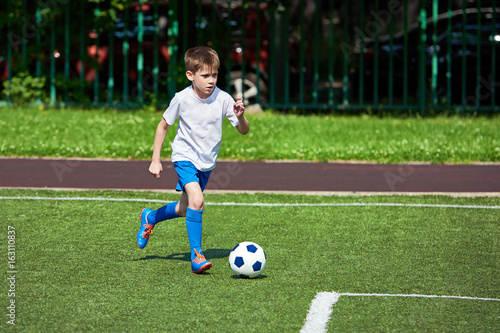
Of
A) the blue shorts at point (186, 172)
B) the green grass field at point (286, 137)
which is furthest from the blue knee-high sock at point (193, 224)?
the green grass field at point (286, 137)

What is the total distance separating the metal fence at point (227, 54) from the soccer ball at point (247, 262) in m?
10.1

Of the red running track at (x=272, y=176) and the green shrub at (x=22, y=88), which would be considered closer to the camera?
the red running track at (x=272, y=176)

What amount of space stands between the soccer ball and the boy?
0.42 meters

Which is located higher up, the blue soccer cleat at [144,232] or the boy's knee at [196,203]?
the boy's knee at [196,203]

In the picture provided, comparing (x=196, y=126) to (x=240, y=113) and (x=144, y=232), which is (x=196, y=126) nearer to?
(x=240, y=113)

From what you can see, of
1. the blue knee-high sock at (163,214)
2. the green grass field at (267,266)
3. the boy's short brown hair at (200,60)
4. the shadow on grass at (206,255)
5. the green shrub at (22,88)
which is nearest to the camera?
the green grass field at (267,266)

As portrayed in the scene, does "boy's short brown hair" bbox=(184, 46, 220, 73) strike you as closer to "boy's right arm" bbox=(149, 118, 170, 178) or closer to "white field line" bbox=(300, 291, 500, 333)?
"boy's right arm" bbox=(149, 118, 170, 178)

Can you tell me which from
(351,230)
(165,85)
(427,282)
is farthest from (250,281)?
(165,85)

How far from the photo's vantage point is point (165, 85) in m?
15.9

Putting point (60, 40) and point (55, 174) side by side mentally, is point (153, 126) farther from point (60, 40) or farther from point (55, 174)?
point (60, 40)

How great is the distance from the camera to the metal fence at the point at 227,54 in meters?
15.5

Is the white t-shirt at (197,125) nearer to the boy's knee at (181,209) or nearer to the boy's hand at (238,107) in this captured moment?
→ the boy's hand at (238,107)

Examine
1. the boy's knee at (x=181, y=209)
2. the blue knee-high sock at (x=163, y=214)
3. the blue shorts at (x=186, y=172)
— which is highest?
the blue shorts at (x=186, y=172)

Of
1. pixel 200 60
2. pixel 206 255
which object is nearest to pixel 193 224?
pixel 206 255
